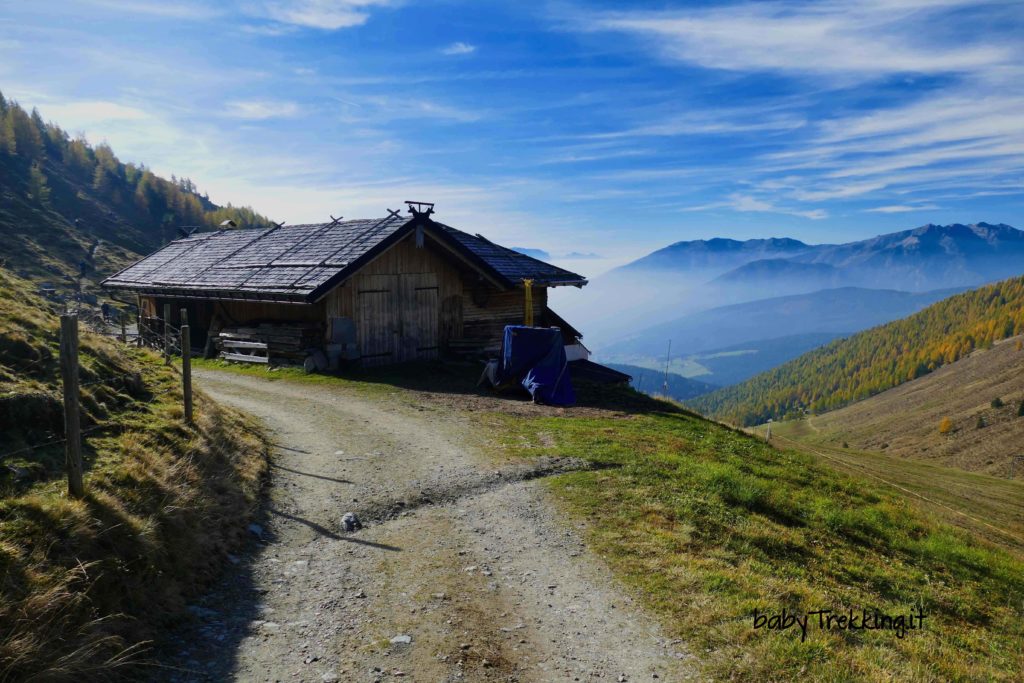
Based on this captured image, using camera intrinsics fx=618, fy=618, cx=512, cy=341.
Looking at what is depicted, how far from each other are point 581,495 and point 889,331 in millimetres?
218336

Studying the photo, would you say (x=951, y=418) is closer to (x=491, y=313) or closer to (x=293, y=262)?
(x=491, y=313)

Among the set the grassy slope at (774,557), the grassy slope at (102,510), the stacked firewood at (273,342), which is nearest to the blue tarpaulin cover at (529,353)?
the grassy slope at (774,557)

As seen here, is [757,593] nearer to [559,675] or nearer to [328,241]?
[559,675]

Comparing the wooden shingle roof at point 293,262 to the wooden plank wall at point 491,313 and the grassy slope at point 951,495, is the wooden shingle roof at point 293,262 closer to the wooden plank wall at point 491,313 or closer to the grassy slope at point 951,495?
the wooden plank wall at point 491,313

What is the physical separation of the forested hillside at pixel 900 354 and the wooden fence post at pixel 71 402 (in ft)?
552

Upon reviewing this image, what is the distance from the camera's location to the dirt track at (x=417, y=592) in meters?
5.89

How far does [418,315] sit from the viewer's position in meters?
26.0

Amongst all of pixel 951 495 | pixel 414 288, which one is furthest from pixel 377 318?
pixel 951 495

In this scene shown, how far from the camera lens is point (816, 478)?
1499 centimetres

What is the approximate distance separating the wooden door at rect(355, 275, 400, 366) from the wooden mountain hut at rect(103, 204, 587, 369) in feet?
0.13

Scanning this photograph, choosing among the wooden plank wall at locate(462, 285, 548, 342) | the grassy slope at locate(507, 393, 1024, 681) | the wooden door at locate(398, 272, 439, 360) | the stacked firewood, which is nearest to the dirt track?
the grassy slope at locate(507, 393, 1024, 681)

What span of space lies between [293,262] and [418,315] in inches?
216

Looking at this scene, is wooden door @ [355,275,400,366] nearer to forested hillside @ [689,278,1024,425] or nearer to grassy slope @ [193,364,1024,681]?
grassy slope @ [193,364,1024,681]

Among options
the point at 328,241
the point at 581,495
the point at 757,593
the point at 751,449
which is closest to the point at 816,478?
the point at 751,449
